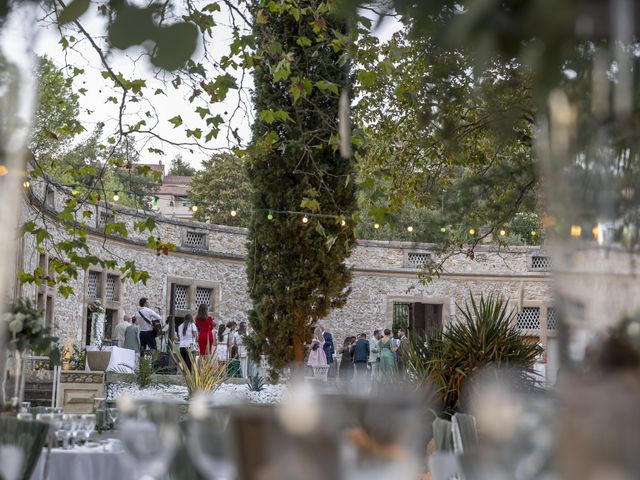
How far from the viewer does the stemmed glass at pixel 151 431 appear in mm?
1026

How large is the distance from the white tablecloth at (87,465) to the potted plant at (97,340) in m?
9.34

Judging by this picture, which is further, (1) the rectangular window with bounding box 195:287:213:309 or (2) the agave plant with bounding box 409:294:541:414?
(1) the rectangular window with bounding box 195:287:213:309

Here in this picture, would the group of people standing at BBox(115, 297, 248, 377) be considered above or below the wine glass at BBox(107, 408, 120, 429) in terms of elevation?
above

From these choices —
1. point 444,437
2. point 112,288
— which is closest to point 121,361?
point 112,288

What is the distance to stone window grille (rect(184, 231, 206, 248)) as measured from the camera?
21.3 metres

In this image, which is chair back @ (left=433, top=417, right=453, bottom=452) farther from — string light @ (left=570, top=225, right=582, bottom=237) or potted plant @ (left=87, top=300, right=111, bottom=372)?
potted plant @ (left=87, top=300, right=111, bottom=372)

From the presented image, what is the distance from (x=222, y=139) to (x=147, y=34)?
16.4ft

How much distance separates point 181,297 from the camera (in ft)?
69.6

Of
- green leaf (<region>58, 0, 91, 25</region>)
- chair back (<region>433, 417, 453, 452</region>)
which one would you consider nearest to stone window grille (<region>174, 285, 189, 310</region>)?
chair back (<region>433, 417, 453, 452</region>)

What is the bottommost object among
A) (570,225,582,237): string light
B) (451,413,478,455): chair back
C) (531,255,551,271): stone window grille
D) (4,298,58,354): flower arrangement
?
(451,413,478,455): chair back

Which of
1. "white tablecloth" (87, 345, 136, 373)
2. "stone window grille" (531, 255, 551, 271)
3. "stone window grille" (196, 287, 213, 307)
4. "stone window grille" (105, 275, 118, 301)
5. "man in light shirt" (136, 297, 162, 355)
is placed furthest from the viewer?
"stone window grille" (531, 255, 551, 271)

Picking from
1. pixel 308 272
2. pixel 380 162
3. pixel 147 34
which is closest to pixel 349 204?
pixel 308 272

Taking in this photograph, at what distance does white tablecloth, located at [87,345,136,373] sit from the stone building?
2.27 metres

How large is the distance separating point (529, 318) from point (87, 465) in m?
21.8
